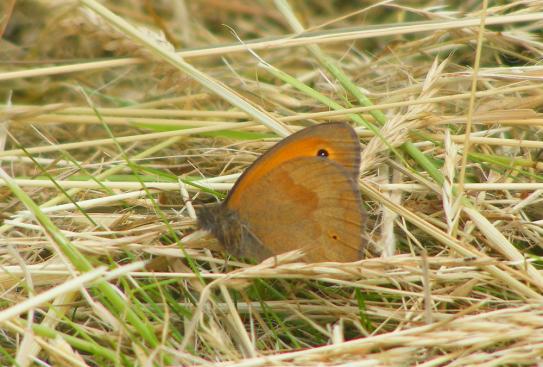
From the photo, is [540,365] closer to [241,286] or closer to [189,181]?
[241,286]

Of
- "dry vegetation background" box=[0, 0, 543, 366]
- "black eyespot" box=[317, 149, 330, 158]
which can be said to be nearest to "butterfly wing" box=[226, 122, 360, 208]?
"black eyespot" box=[317, 149, 330, 158]

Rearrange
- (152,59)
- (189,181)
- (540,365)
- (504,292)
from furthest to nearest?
(152,59) → (189,181) → (504,292) → (540,365)

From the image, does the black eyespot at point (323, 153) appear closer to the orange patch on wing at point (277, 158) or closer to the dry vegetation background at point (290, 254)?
the orange patch on wing at point (277, 158)

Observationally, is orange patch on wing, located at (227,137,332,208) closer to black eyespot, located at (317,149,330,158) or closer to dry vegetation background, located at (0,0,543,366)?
black eyespot, located at (317,149,330,158)

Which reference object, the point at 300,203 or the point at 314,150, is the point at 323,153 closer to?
the point at 314,150

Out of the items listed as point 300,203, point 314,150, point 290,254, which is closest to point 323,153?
point 314,150

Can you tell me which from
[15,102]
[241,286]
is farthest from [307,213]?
[15,102]
